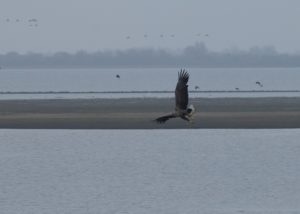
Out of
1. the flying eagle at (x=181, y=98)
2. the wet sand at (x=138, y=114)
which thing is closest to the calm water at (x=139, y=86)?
the wet sand at (x=138, y=114)

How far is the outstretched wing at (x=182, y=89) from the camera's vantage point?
795 inches

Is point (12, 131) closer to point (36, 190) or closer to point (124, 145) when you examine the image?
point (124, 145)

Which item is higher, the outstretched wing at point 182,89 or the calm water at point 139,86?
the calm water at point 139,86

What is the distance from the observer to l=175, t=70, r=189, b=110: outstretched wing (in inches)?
795

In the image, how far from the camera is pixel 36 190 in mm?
20000

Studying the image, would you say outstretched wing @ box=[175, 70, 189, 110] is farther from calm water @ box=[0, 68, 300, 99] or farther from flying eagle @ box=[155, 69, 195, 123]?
calm water @ box=[0, 68, 300, 99]

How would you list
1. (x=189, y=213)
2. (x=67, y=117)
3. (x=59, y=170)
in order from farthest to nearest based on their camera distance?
(x=67, y=117), (x=59, y=170), (x=189, y=213)

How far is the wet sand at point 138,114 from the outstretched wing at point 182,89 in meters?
10.1

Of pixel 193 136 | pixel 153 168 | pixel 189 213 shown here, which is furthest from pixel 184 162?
pixel 189 213

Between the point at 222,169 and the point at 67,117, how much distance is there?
12029mm

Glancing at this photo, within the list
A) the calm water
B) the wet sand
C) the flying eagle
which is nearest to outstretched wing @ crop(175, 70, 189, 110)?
the flying eagle

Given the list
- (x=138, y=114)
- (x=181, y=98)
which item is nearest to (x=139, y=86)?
(x=138, y=114)

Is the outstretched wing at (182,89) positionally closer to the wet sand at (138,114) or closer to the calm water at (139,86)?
the wet sand at (138,114)

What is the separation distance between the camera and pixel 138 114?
116 ft
